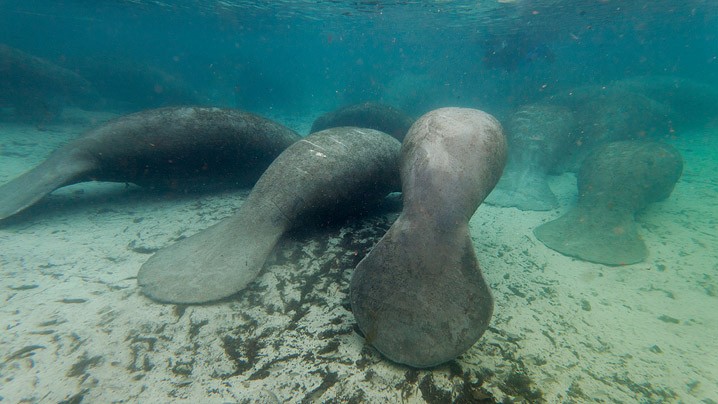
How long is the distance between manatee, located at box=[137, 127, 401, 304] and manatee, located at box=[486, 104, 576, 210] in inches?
134

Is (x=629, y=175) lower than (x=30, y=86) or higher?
lower

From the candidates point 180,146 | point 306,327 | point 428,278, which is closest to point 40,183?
point 180,146

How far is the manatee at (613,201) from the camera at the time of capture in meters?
4.65

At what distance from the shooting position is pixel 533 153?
8273mm

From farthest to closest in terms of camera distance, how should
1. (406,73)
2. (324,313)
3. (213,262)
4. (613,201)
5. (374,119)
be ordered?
1. (406,73)
2. (374,119)
3. (613,201)
4. (213,262)
5. (324,313)

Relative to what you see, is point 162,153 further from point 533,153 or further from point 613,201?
point 533,153

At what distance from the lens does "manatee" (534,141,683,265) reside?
4648 millimetres

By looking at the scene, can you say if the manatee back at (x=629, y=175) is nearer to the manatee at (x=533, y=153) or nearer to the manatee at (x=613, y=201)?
the manatee at (x=613, y=201)

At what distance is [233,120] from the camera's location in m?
5.15

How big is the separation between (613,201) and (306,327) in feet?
20.0

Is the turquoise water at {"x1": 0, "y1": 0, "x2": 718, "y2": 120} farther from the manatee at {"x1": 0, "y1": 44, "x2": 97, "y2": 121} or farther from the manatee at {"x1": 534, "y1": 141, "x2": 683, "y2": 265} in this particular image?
the manatee at {"x1": 534, "y1": 141, "x2": 683, "y2": 265}

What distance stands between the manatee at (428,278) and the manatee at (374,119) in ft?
23.3

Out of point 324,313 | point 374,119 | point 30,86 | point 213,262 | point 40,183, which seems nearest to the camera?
point 324,313

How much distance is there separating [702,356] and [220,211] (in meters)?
5.91
